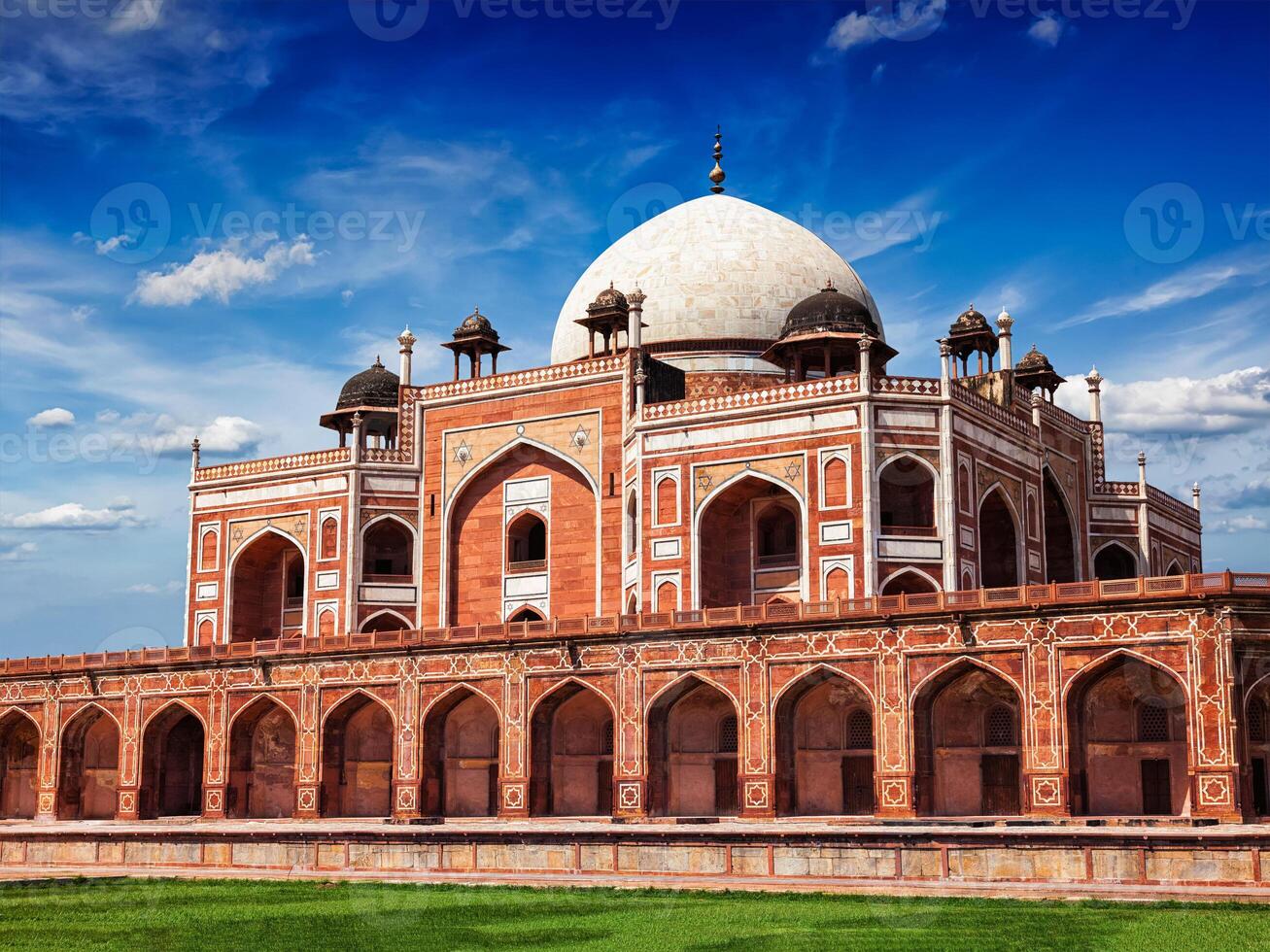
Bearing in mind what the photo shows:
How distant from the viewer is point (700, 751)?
3391cm

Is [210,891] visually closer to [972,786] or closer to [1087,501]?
[972,786]

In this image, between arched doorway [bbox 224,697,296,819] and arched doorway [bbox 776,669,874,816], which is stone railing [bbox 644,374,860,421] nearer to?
arched doorway [bbox 776,669,874,816]

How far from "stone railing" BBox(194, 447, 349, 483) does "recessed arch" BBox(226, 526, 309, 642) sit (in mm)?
1635

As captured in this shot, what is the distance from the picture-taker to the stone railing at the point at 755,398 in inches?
1409

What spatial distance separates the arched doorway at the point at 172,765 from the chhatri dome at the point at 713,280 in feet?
48.2

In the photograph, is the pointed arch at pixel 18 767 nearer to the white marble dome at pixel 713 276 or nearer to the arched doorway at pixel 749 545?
the white marble dome at pixel 713 276

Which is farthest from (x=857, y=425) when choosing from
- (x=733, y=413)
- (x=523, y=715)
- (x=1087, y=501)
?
(x=1087, y=501)

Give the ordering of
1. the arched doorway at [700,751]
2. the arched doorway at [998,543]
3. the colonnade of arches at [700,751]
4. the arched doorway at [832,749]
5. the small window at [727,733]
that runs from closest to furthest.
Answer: the colonnade of arches at [700,751] → the arched doorway at [832,749] → the arched doorway at [700,751] → the small window at [727,733] → the arched doorway at [998,543]

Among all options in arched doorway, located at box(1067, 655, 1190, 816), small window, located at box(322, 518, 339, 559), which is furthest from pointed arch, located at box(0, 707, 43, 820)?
arched doorway, located at box(1067, 655, 1190, 816)

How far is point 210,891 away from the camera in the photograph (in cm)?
2453

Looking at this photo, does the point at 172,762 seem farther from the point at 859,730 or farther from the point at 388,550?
the point at 859,730

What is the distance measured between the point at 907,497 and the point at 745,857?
48.4 ft

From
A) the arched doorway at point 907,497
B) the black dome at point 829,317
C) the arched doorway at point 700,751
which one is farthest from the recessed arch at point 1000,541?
the arched doorway at point 700,751

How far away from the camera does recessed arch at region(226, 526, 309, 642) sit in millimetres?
43750
